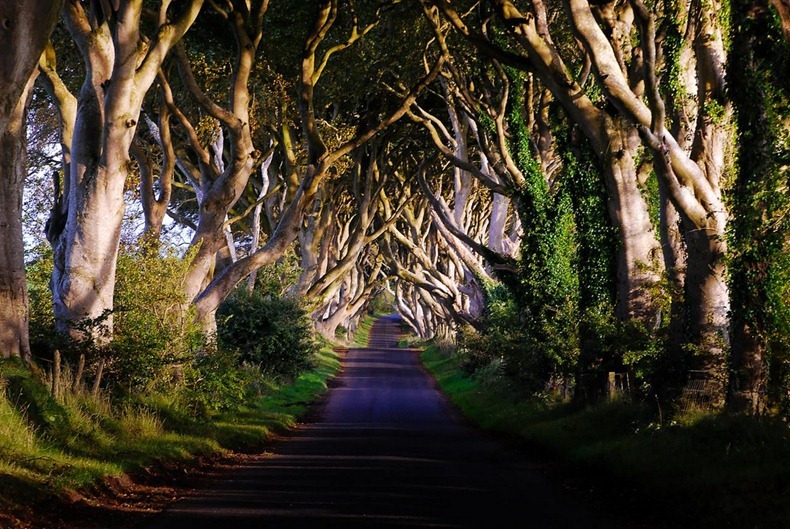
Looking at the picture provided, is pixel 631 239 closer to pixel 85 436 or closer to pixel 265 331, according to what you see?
pixel 85 436

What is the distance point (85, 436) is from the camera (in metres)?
12.5

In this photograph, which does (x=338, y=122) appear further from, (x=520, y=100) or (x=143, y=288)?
(x=143, y=288)

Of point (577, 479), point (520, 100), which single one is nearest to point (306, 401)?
point (520, 100)

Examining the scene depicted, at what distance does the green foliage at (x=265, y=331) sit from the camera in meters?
30.9

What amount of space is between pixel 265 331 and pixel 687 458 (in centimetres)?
2125

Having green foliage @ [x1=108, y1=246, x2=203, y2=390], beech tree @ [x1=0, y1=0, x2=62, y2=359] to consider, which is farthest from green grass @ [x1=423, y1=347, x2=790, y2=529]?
beech tree @ [x1=0, y1=0, x2=62, y2=359]

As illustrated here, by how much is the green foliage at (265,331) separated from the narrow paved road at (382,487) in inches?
344

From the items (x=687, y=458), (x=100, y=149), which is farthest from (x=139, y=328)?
(x=687, y=458)

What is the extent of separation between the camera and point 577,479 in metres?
13.1

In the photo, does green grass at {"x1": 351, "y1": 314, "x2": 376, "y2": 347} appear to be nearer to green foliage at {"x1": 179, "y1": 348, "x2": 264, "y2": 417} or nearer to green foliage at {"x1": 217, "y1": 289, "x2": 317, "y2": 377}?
green foliage at {"x1": 217, "y1": 289, "x2": 317, "y2": 377}

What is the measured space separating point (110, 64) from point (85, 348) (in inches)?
186

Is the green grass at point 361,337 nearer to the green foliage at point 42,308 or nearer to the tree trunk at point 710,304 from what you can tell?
the green foliage at point 42,308

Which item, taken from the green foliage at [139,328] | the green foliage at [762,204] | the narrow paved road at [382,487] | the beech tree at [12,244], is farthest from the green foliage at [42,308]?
the green foliage at [762,204]

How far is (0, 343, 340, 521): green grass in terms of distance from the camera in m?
10.0
